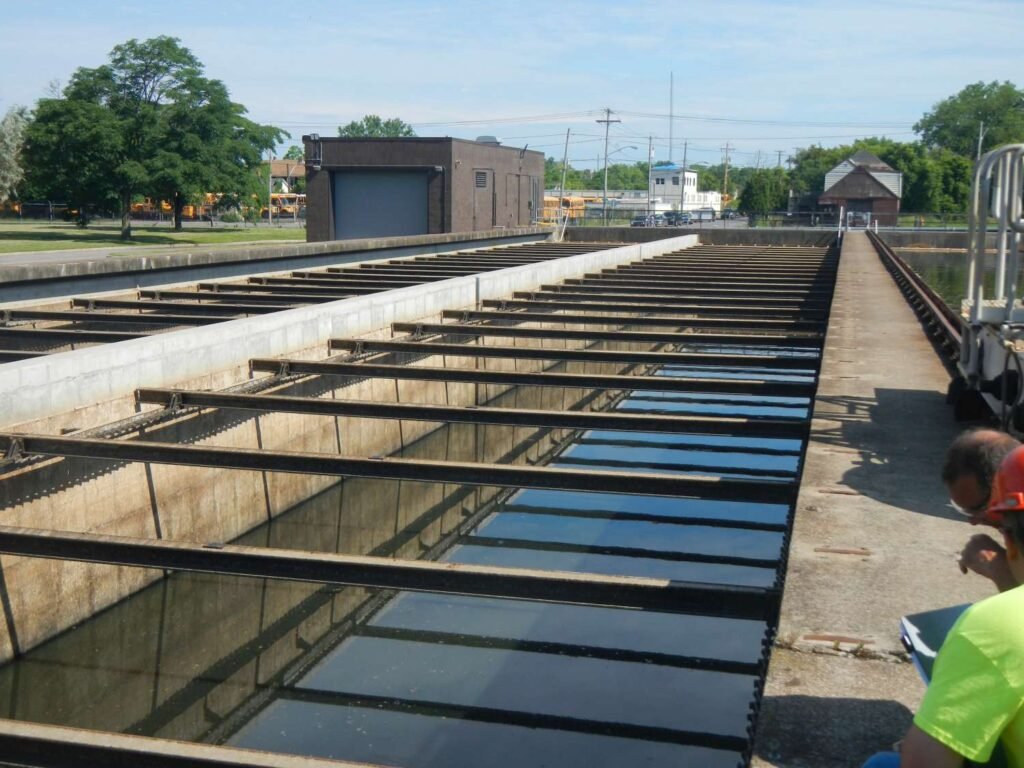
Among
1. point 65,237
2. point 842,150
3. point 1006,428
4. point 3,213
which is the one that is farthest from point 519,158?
point 842,150

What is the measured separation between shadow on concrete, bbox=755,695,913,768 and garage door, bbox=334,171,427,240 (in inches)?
1802

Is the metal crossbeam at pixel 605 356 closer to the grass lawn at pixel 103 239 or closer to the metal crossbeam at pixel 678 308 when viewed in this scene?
the metal crossbeam at pixel 678 308

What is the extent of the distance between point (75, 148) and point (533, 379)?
1872 inches

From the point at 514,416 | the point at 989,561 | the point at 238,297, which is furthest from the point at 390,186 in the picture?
the point at 989,561

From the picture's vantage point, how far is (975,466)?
278cm

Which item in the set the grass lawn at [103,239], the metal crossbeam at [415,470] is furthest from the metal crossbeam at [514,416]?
the grass lawn at [103,239]

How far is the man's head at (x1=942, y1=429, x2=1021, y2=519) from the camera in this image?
2758mm

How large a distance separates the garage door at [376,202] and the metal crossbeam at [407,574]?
142 ft

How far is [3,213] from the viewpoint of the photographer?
263 ft

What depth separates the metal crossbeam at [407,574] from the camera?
5129 millimetres

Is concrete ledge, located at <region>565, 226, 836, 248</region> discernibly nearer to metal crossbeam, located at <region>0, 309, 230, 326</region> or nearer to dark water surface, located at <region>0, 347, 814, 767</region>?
metal crossbeam, located at <region>0, 309, 230, 326</region>

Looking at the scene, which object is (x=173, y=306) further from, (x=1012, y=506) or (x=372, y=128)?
(x=372, y=128)

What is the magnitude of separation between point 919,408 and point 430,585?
5.30 meters

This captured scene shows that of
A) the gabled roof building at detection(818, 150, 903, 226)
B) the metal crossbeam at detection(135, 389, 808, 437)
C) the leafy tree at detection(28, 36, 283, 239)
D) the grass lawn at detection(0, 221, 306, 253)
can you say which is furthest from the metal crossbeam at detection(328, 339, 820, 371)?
the gabled roof building at detection(818, 150, 903, 226)
